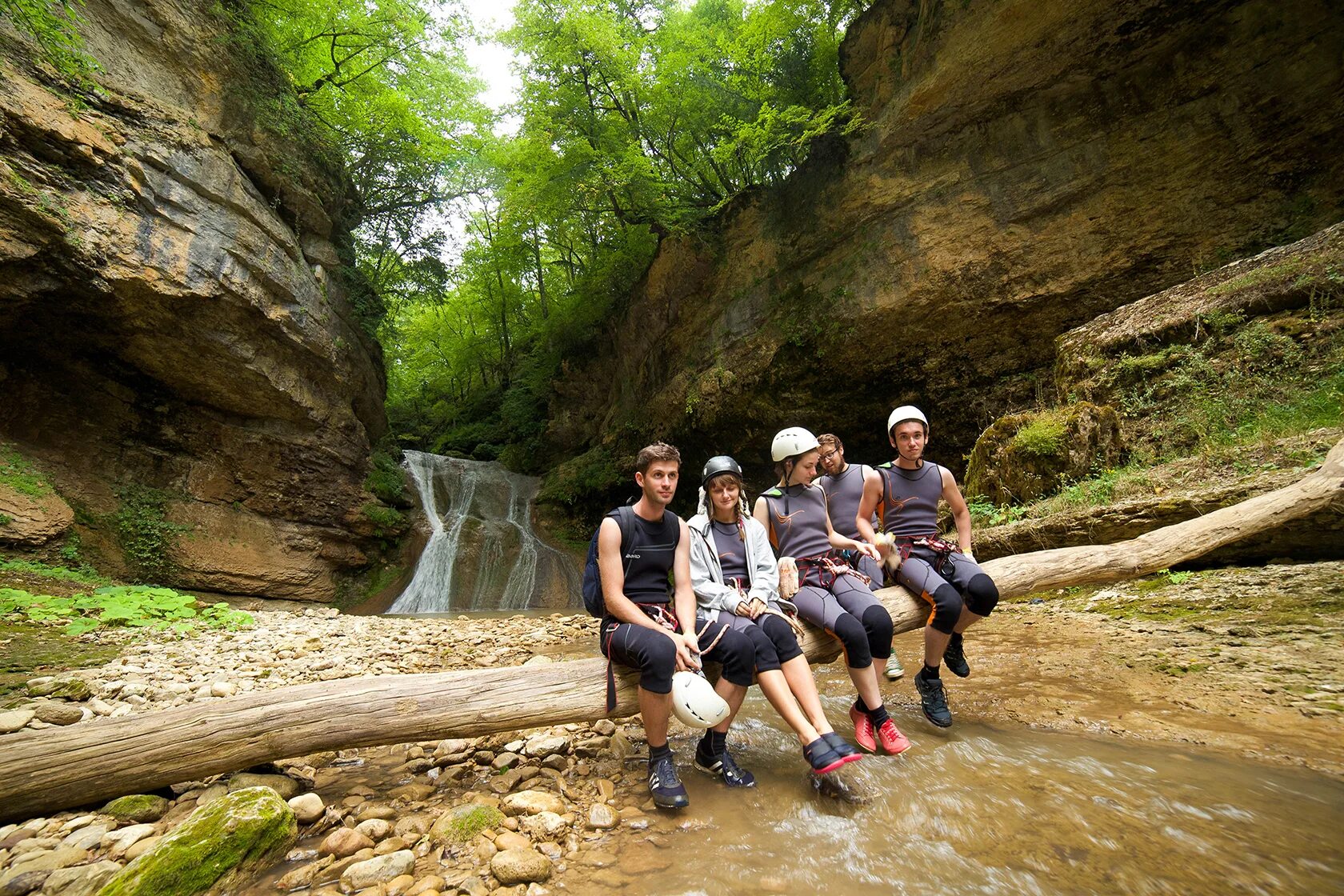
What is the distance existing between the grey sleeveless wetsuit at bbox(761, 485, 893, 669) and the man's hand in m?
0.79

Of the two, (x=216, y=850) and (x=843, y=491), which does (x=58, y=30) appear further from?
(x=843, y=491)

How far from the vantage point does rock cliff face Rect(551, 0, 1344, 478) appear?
817 cm

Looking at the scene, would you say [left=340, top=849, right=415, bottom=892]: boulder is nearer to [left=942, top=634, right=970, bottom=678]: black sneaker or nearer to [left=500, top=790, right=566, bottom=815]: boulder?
A: [left=500, top=790, right=566, bottom=815]: boulder

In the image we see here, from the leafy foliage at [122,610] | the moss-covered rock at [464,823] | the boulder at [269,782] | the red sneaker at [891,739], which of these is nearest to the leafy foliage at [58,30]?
the leafy foliage at [122,610]

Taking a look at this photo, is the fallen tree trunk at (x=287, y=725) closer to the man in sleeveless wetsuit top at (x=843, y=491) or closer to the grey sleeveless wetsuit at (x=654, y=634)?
the grey sleeveless wetsuit at (x=654, y=634)

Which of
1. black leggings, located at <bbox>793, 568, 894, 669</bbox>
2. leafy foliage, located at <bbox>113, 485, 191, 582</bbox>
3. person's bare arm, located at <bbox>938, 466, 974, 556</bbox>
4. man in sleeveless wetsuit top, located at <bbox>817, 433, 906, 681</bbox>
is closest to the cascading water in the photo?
leafy foliage, located at <bbox>113, 485, 191, 582</bbox>

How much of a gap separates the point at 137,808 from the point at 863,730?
368cm

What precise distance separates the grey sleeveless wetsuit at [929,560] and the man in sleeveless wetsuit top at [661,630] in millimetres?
1394

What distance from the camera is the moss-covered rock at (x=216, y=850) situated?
189cm

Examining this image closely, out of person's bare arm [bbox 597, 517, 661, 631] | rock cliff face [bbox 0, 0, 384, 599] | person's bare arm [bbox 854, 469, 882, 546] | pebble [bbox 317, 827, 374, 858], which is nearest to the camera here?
pebble [bbox 317, 827, 374, 858]

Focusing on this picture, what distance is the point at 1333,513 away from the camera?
12.5 feet

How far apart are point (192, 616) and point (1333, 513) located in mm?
12456

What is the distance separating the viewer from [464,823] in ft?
7.73

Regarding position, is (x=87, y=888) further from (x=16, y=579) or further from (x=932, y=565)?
(x=16, y=579)
